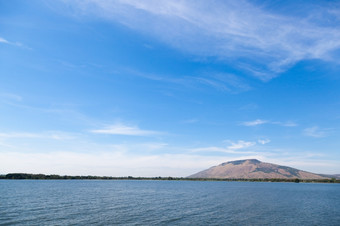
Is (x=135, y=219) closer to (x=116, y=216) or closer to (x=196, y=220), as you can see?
(x=116, y=216)

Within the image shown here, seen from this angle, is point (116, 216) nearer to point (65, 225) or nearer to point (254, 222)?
point (65, 225)

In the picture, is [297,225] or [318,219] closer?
[297,225]

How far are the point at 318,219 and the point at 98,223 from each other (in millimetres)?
54486

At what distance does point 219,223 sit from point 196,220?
5256 mm

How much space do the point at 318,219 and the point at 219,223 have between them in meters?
28.7

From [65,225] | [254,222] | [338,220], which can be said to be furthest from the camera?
[338,220]

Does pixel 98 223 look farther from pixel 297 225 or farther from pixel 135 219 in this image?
pixel 297 225

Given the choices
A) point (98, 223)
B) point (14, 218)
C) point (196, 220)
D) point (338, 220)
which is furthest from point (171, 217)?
point (338, 220)

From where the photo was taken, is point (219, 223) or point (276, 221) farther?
point (276, 221)

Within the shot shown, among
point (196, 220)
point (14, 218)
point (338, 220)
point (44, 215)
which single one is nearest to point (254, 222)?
point (196, 220)

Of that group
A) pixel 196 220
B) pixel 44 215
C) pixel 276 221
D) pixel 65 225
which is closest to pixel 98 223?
pixel 65 225

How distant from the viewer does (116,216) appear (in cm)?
5047

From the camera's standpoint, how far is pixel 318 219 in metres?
54.6

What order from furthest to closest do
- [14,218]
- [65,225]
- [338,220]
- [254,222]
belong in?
[338,220], [254,222], [14,218], [65,225]
